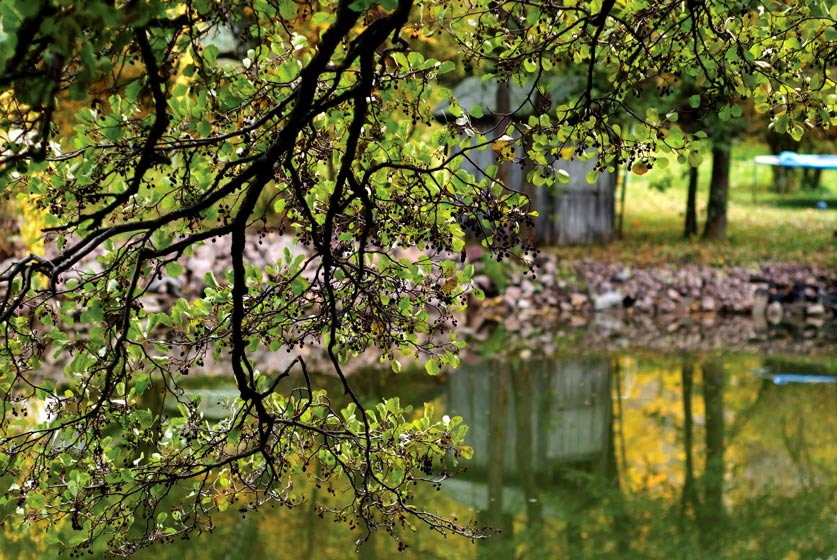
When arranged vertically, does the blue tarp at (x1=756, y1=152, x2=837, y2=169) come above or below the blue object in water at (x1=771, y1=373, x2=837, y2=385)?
above

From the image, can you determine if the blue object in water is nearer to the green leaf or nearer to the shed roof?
the shed roof

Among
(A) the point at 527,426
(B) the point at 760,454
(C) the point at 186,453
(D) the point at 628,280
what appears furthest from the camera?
(D) the point at 628,280

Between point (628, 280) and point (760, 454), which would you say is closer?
point (760, 454)

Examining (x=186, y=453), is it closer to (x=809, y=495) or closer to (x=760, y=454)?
(x=809, y=495)

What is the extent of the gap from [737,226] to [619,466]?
13085 mm

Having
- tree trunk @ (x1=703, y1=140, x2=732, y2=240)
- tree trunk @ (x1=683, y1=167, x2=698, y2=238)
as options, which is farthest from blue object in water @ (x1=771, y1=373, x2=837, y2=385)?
tree trunk @ (x1=683, y1=167, x2=698, y2=238)

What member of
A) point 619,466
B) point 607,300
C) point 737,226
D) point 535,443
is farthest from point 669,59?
point 737,226

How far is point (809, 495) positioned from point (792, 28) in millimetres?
4930

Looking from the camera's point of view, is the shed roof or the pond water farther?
the shed roof

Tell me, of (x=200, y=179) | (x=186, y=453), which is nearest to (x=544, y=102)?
(x=200, y=179)

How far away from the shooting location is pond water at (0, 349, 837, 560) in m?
6.55

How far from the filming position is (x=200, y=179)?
332 centimetres

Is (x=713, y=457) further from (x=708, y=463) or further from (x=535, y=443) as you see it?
(x=535, y=443)

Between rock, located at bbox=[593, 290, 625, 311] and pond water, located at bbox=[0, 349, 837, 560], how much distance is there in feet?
12.2
